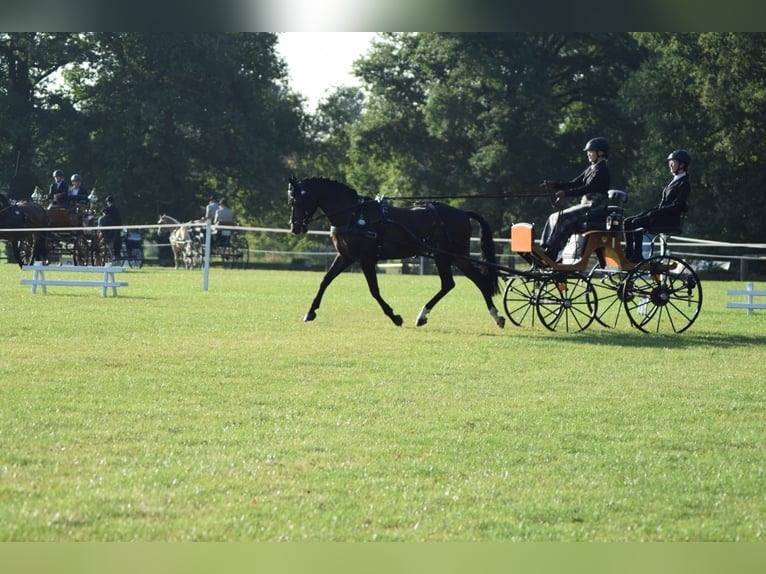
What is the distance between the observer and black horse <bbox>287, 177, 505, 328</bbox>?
47.5 feet

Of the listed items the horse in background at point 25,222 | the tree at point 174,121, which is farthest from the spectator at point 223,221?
the tree at point 174,121

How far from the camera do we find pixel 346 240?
47.7 ft

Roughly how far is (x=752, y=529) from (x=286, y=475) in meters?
2.11

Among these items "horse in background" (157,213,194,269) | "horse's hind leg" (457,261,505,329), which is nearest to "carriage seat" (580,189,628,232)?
"horse's hind leg" (457,261,505,329)

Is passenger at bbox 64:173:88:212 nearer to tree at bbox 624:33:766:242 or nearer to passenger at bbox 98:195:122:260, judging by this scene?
passenger at bbox 98:195:122:260

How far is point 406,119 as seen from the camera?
145ft

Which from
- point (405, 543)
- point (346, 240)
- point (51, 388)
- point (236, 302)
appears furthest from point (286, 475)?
point (236, 302)

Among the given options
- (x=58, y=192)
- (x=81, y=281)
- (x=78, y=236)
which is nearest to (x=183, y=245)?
(x=78, y=236)

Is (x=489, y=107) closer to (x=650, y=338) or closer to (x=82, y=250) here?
(x=82, y=250)

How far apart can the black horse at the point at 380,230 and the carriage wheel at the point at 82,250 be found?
14.1 m

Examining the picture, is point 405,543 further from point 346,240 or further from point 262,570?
point 346,240

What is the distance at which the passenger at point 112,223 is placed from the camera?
98.6 feet

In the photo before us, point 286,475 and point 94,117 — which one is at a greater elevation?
point 94,117

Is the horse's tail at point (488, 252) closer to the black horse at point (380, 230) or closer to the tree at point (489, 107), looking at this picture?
the black horse at point (380, 230)
